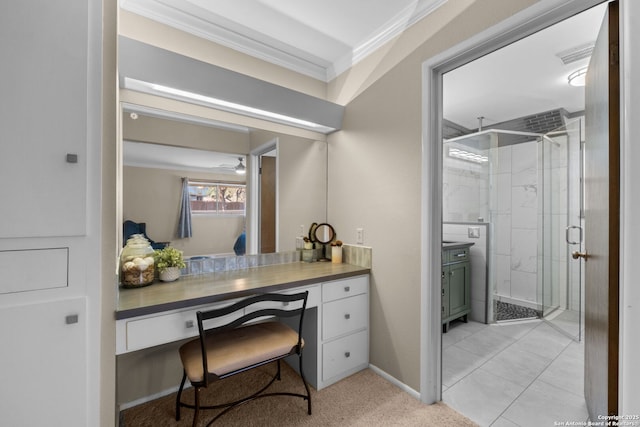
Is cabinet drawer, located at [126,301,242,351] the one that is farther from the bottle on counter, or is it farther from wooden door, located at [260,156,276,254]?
wooden door, located at [260,156,276,254]

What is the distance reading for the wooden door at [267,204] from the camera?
2.28 m

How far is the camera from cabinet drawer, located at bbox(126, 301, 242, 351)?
1.27m

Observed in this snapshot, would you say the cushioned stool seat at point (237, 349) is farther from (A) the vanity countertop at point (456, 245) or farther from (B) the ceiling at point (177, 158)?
(A) the vanity countertop at point (456, 245)

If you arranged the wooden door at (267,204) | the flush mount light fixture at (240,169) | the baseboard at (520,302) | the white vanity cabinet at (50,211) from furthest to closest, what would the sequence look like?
the baseboard at (520,302)
the wooden door at (267,204)
the flush mount light fixture at (240,169)
the white vanity cabinet at (50,211)

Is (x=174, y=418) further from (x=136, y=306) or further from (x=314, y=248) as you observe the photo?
(x=314, y=248)

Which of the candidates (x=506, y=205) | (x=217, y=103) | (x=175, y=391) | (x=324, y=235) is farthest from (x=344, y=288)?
(x=506, y=205)

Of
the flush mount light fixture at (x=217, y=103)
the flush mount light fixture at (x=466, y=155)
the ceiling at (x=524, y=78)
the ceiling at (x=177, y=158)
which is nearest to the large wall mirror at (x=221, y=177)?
the ceiling at (x=177, y=158)

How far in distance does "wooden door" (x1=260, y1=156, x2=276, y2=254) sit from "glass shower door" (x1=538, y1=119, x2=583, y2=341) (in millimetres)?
3167

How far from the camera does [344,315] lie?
200 cm

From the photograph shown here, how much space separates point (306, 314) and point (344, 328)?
30cm

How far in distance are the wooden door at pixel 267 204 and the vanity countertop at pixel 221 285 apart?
0.21 metres

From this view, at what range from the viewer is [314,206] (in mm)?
2547

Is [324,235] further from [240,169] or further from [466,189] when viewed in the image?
[466,189]
